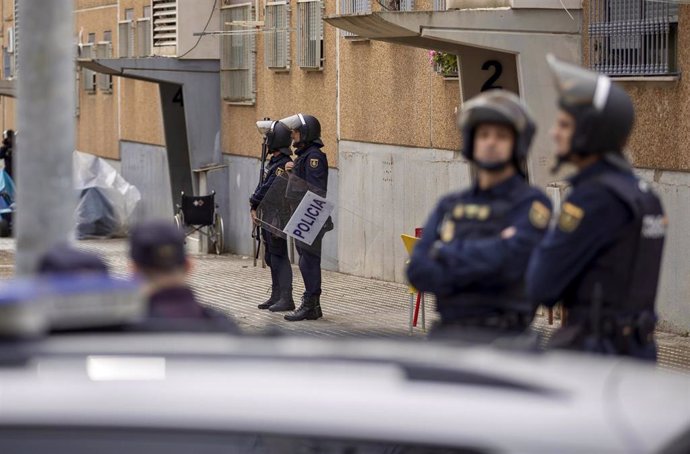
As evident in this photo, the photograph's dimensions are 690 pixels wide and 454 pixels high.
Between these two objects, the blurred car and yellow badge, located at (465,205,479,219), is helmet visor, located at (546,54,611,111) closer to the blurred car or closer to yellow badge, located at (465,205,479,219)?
yellow badge, located at (465,205,479,219)

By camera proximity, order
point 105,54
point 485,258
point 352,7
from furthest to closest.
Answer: point 105,54 < point 352,7 < point 485,258

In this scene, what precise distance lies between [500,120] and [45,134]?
2.40 m

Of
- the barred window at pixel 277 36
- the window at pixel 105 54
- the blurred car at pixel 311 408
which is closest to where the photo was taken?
the blurred car at pixel 311 408

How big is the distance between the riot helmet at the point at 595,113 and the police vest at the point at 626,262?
12 centimetres

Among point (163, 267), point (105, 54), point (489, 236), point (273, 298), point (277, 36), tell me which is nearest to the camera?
point (163, 267)

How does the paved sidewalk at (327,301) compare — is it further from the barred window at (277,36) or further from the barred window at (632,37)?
the barred window at (277,36)

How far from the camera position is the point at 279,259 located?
48.3 ft

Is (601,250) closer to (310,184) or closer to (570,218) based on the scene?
(570,218)

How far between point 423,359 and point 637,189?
8.16ft

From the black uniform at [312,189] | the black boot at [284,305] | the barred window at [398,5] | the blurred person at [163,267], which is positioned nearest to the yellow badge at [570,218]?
the blurred person at [163,267]


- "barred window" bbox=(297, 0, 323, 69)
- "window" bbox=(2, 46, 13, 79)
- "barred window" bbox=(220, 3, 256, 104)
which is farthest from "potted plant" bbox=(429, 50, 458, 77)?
"window" bbox=(2, 46, 13, 79)

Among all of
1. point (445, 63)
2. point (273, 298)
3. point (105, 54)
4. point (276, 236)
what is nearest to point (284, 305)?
point (273, 298)

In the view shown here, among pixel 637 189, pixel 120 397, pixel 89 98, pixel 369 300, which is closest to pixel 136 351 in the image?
pixel 120 397

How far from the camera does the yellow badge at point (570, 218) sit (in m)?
5.12
